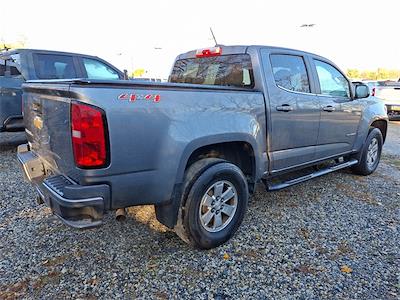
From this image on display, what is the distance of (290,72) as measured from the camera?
3.88 meters

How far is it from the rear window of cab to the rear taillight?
1826mm

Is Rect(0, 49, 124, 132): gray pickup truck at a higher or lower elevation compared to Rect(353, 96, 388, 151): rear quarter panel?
higher

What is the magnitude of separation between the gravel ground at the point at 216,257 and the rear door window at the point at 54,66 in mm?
3024

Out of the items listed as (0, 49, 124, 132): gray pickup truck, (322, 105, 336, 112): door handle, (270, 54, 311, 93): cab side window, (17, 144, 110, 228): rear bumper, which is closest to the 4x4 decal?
(17, 144, 110, 228): rear bumper

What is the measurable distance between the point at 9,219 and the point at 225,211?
2.39 meters

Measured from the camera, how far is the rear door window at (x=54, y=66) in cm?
626

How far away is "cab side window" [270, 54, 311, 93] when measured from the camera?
12.1 ft

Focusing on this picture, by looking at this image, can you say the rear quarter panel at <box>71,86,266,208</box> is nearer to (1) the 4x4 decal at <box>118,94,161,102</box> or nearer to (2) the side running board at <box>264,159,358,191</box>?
(1) the 4x4 decal at <box>118,94,161,102</box>

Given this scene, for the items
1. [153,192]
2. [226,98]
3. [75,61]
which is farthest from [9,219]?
[75,61]

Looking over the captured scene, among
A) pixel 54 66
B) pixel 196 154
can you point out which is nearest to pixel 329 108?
pixel 196 154

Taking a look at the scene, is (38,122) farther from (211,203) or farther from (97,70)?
(97,70)

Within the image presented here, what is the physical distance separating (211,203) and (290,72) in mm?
1910

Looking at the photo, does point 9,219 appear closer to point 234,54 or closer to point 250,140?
point 250,140

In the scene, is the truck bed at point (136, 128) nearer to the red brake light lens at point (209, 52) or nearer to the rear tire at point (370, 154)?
the red brake light lens at point (209, 52)
